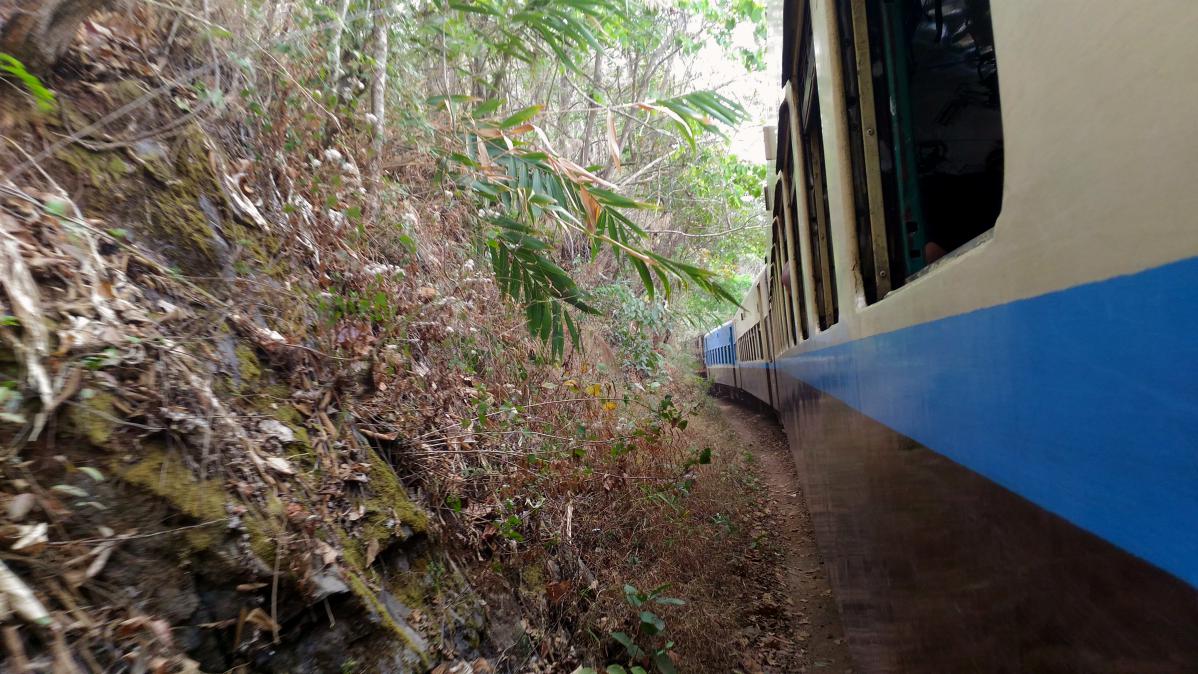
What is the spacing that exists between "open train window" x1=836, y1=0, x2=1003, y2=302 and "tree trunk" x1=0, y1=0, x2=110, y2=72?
2.71 meters

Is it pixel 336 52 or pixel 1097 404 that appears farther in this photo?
pixel 336 52

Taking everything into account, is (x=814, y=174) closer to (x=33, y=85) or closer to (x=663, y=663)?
(x=663, y=663)

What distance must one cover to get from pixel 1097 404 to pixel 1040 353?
15 centimetres

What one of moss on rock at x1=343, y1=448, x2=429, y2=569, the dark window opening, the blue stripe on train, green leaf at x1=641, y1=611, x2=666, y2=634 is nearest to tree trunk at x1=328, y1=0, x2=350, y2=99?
moss on rock at x1=343, y1=448, x2=429, y2=569

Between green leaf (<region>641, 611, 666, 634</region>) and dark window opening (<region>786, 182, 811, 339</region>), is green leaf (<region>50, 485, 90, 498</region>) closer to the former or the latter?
green leaf (<region>641, 611, 666, 634</region>)

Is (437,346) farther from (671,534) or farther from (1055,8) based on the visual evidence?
(1055,8)

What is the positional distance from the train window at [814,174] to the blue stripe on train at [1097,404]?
188 centimetres

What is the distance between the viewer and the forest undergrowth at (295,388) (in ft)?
6.19

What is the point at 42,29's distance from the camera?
260cm

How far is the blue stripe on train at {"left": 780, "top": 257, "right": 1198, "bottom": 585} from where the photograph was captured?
0.69m

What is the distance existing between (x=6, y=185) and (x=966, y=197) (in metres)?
3.68

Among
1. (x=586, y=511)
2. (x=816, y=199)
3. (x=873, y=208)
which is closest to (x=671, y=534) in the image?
(x=586, y=511)

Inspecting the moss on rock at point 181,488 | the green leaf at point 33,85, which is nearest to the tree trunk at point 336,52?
the green leaf at point 33,85

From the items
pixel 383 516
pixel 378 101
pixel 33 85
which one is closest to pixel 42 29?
pixel 33 85
